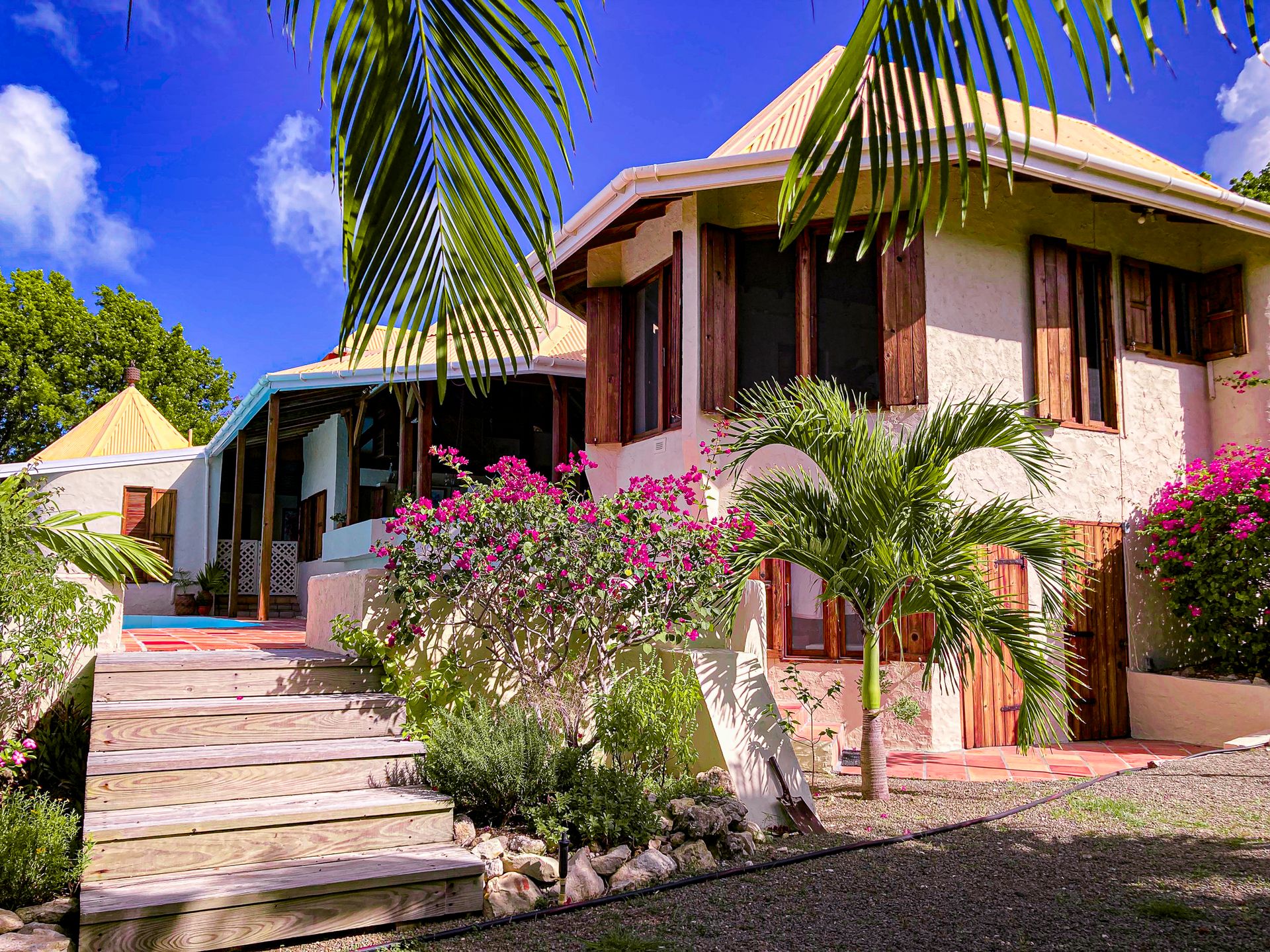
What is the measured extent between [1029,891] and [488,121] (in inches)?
161

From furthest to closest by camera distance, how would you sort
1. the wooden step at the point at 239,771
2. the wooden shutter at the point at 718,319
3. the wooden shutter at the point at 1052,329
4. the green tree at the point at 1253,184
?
the green tree at the point at 1253,184, the wooden shutter at the point at 1052,329, the wooden shutter at the point at 718,319, the wooden step at the point at 239,771

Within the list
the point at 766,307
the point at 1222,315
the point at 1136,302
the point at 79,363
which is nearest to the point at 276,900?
the point at 766,307

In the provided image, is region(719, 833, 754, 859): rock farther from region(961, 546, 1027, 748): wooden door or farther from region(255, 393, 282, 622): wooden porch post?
region(255, 393, 282, 622): wooden porch post

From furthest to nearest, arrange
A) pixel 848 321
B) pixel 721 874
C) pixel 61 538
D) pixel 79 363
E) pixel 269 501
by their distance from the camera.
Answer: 1. pixel 79 363
2. pixel 269 501
3. pixel 848 321
4. pixel 61 538
5. pixel 721 874

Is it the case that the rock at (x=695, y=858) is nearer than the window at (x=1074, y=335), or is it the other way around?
the rock at (x=695, y=858)

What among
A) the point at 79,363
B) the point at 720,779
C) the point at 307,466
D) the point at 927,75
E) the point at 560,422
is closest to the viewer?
the point at 927,75

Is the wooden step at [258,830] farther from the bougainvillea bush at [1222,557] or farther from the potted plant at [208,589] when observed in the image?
the potted plant at [208,589]

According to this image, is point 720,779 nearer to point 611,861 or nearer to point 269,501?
point 611,861

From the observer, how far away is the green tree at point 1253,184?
14508 mm

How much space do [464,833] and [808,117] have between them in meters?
7.26

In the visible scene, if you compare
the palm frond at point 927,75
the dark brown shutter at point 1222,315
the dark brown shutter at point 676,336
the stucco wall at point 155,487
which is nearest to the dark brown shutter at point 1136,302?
the dark brown shutter at point 1222,315

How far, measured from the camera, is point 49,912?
368cm

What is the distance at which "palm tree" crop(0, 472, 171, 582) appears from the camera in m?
4.91

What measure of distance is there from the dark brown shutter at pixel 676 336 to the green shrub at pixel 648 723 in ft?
11.9
